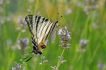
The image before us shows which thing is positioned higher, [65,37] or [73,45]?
[73,45]

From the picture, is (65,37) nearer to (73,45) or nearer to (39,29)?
(39,29)

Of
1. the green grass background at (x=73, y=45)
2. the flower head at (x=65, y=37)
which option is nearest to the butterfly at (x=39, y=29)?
the flower head at (x=65, y=37)

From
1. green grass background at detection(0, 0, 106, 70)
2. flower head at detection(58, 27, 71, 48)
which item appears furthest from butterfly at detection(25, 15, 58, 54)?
green grass background at detection(0, 0, 106, 70)

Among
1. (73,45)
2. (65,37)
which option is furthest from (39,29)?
(73,45)

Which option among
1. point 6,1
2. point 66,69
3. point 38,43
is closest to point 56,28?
point 38,43

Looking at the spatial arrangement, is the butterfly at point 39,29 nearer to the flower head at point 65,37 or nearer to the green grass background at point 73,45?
the flower head at point 65,37

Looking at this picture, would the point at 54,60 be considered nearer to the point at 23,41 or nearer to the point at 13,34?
the point at 13,34

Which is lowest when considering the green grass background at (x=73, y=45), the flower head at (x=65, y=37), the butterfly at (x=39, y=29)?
the flower head at (x=65, y=37)

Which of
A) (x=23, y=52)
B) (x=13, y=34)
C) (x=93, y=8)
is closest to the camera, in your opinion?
(x=23, y=52)
